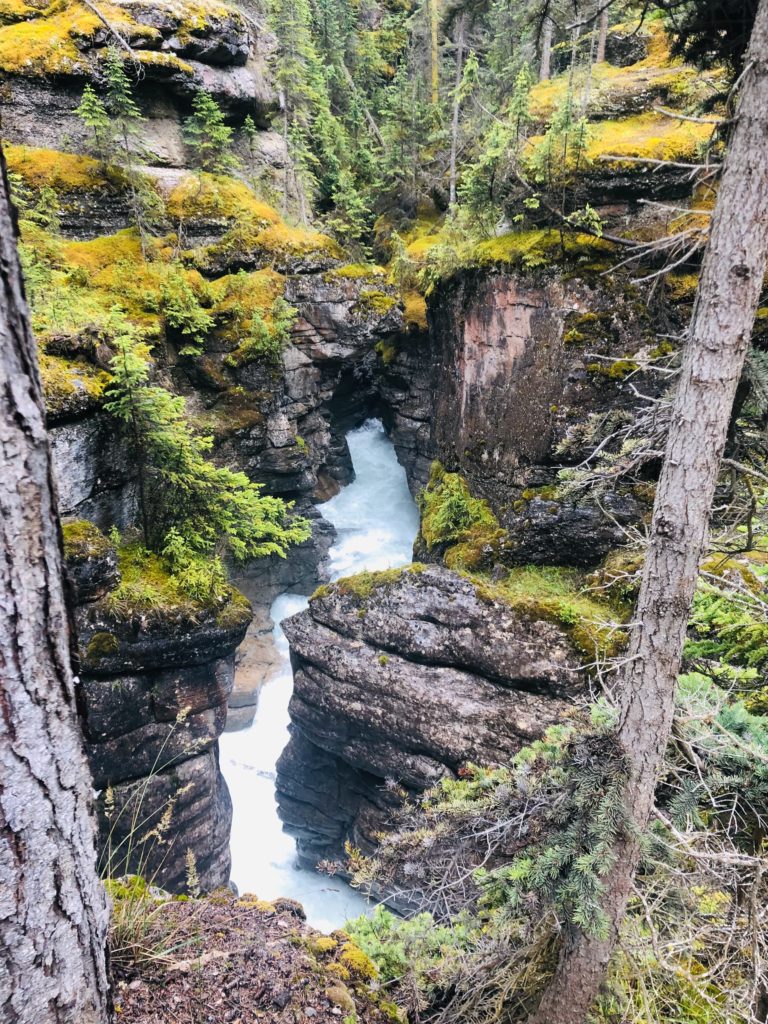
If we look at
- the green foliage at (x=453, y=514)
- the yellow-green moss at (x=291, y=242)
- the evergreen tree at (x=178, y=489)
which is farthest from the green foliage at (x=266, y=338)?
the green foliage at (x=453, y=514)

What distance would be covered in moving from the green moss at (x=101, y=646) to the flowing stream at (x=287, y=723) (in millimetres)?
8366

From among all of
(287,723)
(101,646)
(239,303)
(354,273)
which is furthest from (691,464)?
(287,723)

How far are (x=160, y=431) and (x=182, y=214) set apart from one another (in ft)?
31.8

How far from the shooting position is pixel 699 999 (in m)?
4.36

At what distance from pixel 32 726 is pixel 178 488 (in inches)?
366

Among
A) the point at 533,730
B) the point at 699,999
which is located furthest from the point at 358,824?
the point at 699,999

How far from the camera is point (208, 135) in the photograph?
707 inches

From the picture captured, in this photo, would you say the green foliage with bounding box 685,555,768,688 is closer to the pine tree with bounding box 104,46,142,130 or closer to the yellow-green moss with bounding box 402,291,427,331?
the yellow-green moss with bounding box 402,291,427,331

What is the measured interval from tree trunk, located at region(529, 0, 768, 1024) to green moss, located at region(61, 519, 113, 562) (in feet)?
27.7

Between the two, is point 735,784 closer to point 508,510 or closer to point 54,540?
point 54,540

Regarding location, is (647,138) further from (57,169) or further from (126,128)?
(57,169)

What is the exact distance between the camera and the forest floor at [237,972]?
271cm

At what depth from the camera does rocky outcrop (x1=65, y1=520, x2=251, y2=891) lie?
30.7 feet

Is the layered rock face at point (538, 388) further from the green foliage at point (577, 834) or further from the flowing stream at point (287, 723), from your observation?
the green foliage at point (577, 834)
